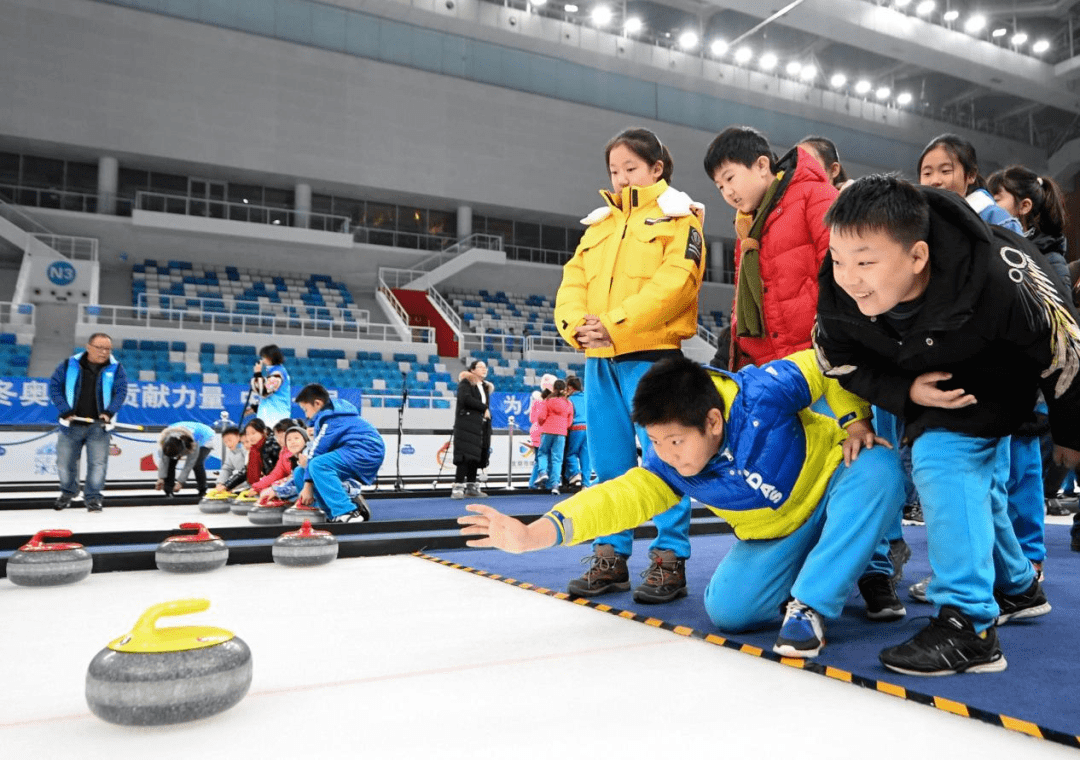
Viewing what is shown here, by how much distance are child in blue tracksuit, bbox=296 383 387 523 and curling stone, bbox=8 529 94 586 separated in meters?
1.80

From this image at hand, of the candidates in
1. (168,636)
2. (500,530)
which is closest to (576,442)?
(500,530)

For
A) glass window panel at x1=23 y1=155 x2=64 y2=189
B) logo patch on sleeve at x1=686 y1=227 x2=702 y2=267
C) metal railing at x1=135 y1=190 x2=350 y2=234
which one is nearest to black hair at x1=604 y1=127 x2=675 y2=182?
logo patch on sleeve at x1=686 y1=227 x2=702 y2=267

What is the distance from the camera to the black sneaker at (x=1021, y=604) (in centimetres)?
222

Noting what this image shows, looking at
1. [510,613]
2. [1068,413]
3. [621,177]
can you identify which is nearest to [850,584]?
[1068,413]

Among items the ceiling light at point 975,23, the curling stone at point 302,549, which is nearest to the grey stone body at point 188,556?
the curling stone at point 302,549

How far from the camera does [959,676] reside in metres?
1.69

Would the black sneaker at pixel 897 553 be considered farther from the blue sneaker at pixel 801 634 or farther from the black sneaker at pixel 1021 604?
the blue sneaker at pixel 801 634

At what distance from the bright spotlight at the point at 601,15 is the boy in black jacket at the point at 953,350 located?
1897 centimetres

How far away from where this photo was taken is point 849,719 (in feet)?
4.77

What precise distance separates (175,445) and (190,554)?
4.10m

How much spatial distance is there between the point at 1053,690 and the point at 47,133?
1992 centimetres

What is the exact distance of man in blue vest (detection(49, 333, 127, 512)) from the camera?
20.0 ft

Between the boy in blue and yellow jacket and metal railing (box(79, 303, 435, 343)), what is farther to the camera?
metal railing (box(79, 303, 435, 343))

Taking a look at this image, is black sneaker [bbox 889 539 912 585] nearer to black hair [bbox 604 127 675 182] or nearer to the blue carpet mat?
the blue carpet mat
